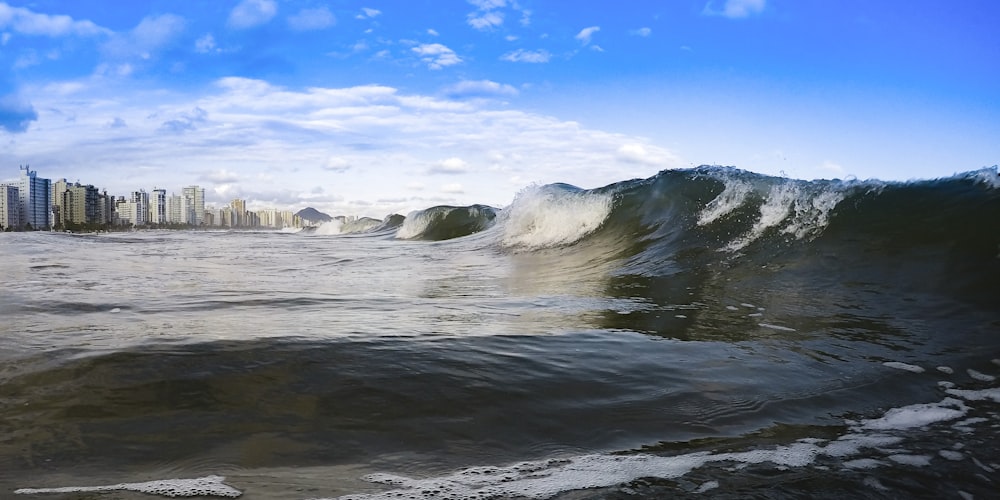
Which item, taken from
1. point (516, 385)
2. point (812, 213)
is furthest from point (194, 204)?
point (516, 385)

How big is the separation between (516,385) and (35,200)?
80799 mm

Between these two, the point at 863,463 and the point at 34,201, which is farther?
the point at 34,201

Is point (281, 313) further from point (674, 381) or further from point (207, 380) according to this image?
point (674, 381)

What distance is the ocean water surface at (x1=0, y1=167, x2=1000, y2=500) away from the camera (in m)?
2.09

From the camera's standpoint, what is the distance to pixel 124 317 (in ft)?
14.2

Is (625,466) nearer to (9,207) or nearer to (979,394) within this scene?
(979,394)

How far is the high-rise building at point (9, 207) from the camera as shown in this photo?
6300cm

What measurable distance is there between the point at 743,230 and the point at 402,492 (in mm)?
7977

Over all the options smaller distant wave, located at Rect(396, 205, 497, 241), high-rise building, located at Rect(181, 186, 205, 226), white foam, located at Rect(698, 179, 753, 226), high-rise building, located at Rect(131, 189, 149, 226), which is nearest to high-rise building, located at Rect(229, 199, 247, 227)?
high-rise building, located at Rect(181, 186, 205, 226)

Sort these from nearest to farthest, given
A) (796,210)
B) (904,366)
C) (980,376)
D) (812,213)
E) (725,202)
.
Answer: (980,376)
(904,366)
(812,213)
(796,210)
(725,202)

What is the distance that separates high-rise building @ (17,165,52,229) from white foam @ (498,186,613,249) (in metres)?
68.8

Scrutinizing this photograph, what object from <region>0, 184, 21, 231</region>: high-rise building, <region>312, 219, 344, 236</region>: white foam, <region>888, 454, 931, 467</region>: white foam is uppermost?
<region>0, 184, 21, 231</region>: high-rise building

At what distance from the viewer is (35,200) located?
218ft

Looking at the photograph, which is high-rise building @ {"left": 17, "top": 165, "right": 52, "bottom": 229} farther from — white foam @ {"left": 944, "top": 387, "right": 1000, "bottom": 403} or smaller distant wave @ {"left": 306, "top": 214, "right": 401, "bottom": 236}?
white foam @ {"left": 944, "top": 387, "right": 1000, "bottom": 403}
